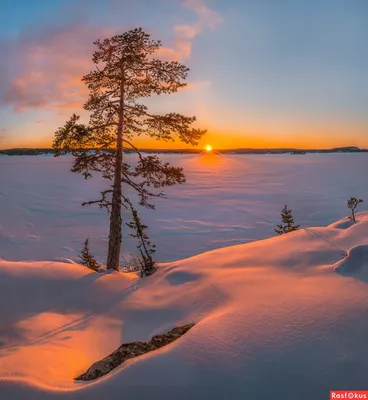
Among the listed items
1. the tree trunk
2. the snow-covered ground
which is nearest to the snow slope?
the snow-covered ground

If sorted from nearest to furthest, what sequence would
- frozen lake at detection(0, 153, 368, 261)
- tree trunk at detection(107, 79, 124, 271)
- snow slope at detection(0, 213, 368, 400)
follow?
snow slope at detection(0, 213, 368, 400) < tree trunk at detection(107, 79, 124, 271) < frozen lake at detection(0, 153, 368, 261)

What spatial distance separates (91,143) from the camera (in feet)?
32.1

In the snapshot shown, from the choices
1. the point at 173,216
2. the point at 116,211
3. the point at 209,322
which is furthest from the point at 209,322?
the point at 173,216

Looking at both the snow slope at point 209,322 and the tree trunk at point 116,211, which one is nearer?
the snow slope at point 209,322

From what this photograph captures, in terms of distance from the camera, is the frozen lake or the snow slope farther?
the frozen lake

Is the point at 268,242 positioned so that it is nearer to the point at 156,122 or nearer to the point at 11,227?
the point at 156,122

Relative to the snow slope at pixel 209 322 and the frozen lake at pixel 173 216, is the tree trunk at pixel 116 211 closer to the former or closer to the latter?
the snow slope at pixel 209 322

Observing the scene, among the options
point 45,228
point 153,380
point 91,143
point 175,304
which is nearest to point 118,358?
point 153,380

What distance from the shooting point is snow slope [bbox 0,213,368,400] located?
2809mm

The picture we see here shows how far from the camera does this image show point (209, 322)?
379cm

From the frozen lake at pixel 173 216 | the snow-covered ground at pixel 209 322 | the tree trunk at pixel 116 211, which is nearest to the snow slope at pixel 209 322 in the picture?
the snow-covered ground at pixel 209 322

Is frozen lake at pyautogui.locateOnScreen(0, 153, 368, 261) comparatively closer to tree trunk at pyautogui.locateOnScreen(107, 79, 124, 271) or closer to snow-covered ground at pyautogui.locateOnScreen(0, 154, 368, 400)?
tree trunk at pyautogui.locateOnScreen(107, 79, 124, 271)

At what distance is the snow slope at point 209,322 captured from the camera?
2.81m

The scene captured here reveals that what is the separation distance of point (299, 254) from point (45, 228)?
35746mm
